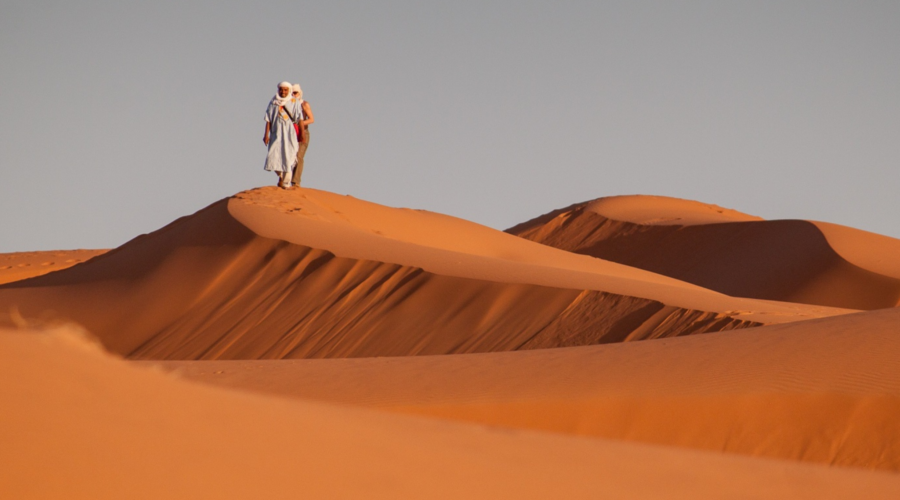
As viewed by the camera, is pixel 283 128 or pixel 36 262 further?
pixel 36 262

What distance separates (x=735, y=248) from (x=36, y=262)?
2732 cm

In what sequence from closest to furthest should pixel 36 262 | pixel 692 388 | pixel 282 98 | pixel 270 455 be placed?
pixel 270 455
pixel 692 388
pixel 282 98
pixel 36 262

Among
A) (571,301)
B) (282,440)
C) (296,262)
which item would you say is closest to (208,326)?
(296,262)

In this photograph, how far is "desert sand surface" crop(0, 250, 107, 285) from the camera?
119 ft

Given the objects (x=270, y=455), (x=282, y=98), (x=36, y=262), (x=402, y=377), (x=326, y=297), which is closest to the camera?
(x=270, y=455)

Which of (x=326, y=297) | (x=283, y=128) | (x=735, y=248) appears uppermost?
(x=283, y=128)

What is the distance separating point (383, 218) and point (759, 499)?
19.1 metres

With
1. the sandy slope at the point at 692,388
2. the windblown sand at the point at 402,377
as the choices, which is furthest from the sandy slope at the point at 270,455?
the sandy slope at the point at 692,388

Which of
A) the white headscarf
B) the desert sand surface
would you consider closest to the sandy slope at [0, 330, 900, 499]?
the white headscarf

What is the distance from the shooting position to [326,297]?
51.6 feet

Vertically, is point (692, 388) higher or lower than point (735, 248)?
higher

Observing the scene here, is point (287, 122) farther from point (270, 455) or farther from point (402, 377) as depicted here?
Answer: point (270, 455)

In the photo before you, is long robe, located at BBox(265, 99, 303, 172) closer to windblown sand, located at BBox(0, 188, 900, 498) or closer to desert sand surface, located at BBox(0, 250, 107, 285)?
windblown sand, located at BBox(0, 188, 900, 498)

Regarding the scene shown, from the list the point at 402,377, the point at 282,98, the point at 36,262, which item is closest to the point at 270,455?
the point at 402,377
